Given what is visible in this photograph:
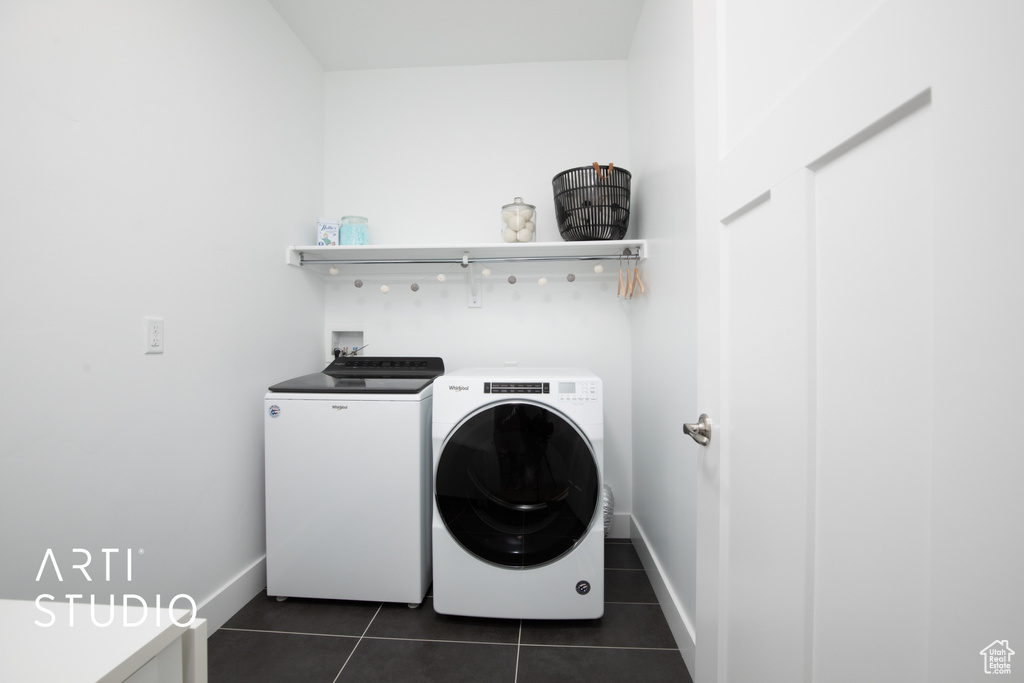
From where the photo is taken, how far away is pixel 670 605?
1.51m

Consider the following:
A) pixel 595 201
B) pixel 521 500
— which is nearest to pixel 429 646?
pixel 521 500

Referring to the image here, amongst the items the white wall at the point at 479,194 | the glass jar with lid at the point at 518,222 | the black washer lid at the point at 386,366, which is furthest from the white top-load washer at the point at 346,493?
the glass jar with lid at the point at 518,222

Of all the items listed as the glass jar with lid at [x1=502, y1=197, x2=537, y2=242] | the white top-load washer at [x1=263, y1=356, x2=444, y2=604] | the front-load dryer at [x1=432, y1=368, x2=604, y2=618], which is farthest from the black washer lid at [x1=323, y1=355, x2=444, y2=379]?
the glass jar with lid at [x1=502, y1=197, x2=537, y2=242]

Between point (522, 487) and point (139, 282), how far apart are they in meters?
1.34

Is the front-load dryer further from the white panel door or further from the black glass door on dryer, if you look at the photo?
the white panel door

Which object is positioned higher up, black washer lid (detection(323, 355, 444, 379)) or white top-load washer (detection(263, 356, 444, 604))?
black washer lid (detection(323, 355, 444, 379))

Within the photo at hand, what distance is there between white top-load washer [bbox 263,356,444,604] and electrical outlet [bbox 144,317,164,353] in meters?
0.44

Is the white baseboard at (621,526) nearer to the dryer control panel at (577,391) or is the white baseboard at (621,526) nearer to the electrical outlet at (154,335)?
the dryer control panel at (577,391)

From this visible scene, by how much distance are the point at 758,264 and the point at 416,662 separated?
4.96 feet

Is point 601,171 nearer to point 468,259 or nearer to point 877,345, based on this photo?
point 468,259

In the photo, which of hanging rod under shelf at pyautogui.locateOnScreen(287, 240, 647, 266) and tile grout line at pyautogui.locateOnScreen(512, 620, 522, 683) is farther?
hanging rod under shelf at pyautogui.locateOnScreen(287, 240, 647, 266)

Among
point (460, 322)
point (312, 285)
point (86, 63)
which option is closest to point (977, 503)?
point (86, 63)

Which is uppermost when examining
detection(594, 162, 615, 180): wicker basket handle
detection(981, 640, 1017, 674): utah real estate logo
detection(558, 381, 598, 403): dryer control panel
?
detection(594, 162, 615, 180): wicker basket handle

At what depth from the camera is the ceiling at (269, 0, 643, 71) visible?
185cm
